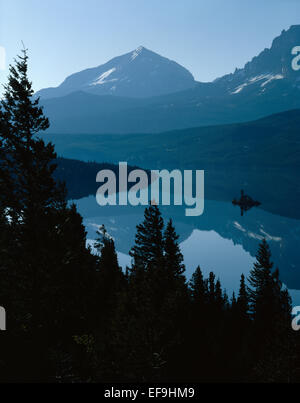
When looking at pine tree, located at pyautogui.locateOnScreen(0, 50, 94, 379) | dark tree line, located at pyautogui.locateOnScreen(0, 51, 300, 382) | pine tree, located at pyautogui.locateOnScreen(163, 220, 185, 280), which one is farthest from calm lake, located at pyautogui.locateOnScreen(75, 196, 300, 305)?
pine tree, located at pyautogui.locateOnScreen(0, 50, 94, 379)

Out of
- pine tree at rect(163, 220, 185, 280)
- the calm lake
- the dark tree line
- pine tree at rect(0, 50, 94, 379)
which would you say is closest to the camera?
the dark tree line

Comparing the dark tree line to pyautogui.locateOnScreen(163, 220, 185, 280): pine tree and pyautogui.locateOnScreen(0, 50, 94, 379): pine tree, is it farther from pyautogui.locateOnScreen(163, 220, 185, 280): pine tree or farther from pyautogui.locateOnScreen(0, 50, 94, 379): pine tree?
pyautogui.locateOnScreen(163, 220, 185, 280): pine tree

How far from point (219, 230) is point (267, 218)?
30773mm

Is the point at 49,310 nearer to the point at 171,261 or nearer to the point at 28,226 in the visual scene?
the point at 28,226

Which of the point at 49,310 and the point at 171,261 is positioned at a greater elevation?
the point at 171,261

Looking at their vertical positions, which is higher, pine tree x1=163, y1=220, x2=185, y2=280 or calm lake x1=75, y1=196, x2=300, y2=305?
calm lake x1=75, y1=196, x2=300, y2=305

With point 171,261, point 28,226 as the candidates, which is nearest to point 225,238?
point 171,261

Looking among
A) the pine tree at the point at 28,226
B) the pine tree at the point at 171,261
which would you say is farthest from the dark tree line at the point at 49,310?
the pine tree at the point at 171,261

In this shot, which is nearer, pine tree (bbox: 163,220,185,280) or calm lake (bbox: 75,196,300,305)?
pine tree (bbox: 163,220,185,280)

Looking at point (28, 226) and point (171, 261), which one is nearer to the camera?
point (28, 226)

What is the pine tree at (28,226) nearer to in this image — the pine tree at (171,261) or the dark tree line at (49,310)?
the dark tree line at (49,310)

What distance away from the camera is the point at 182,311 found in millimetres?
36625

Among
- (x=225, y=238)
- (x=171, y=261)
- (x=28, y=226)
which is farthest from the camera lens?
(x=225, y=238)
